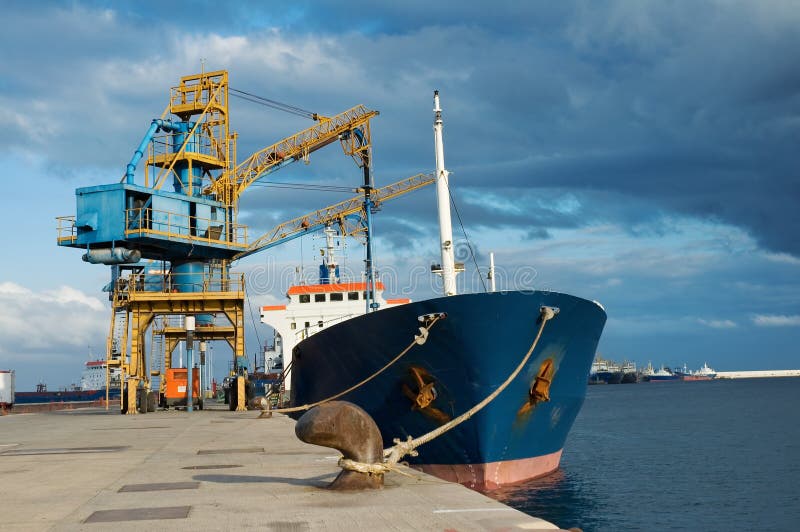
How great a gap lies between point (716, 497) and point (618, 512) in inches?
139

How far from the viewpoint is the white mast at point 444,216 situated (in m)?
18.0

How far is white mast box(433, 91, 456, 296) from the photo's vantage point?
18.0 metres

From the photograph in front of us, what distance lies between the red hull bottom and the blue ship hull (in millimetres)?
27

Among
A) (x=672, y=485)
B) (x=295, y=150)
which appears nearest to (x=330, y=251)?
(x=295, y=150)

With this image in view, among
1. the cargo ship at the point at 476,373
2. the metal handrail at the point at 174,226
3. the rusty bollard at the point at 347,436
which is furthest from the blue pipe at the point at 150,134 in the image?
the rusty bollard at the point at 347,436

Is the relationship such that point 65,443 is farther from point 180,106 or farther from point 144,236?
point 180,106

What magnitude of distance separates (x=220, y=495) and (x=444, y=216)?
37.0 ft

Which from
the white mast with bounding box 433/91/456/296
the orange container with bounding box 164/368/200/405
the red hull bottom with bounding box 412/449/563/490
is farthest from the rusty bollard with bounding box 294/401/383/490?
the orange container with bounding box 164/368/200/405

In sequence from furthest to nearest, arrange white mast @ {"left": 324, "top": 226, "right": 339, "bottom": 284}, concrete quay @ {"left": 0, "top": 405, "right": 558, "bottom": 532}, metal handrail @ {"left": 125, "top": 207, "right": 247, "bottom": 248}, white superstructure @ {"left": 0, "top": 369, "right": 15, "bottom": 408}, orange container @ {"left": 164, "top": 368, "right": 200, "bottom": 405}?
white superstructure @ {"left": 0, "top": 369, "right": 15, "bottom": 408} → white mast @ {"left": 324, "top": 226, "right": 339, "bottom": 284} → orange container @ {"left": 164, "top": 368, "right": 200, "bottom": 405} → metal handrail @ {"left": 125, "top": 207, "right": 247, "bottom": 248} → concrete quay @ {"left": 0, "top": 405, "right": 558, "bottom": 532}

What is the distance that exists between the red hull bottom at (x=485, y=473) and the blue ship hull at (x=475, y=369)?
0.03m

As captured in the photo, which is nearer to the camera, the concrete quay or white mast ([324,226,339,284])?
the concrete quay

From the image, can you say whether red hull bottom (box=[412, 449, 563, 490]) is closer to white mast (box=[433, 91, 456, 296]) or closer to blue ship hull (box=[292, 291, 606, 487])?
blue ship hull (box=[292, 291, 606, 487])

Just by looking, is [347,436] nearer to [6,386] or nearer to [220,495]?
[220,495]

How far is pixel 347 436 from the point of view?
7.84 meters
